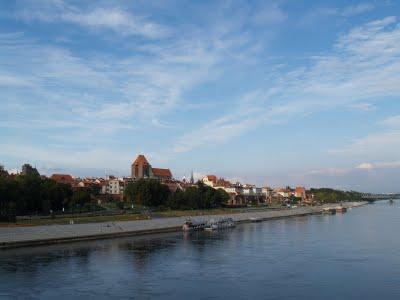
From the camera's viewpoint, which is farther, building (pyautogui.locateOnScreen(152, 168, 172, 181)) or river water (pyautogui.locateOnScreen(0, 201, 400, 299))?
building (pyautogui.locateOnScreen(152, 168, 172, 181))

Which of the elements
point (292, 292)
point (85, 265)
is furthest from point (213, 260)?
point (292, 292)

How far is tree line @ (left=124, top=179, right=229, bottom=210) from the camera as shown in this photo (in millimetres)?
79750

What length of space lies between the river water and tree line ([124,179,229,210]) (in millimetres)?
39091

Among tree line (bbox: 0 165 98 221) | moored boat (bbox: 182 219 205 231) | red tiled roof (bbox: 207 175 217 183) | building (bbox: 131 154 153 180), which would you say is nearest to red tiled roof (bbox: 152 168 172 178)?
building (bbox: 131 154 153 180)

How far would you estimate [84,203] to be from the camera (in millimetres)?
72312

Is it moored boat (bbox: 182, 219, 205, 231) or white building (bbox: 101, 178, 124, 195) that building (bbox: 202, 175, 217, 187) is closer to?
white building (bbox: 101, 178, 124, 195)

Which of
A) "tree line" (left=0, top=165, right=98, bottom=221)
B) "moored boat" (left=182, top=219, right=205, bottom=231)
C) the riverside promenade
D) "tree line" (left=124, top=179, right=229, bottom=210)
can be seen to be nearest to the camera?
the riverside promenade

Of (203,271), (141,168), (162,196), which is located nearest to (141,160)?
(141,168)

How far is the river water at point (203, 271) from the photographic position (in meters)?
Answer: 21.4

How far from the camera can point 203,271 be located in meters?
26.7

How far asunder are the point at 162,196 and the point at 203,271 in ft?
184

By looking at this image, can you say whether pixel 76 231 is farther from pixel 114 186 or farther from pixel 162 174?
pixel 162 174

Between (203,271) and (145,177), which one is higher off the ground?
(145,177)

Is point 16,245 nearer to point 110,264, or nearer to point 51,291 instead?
point 110,264
